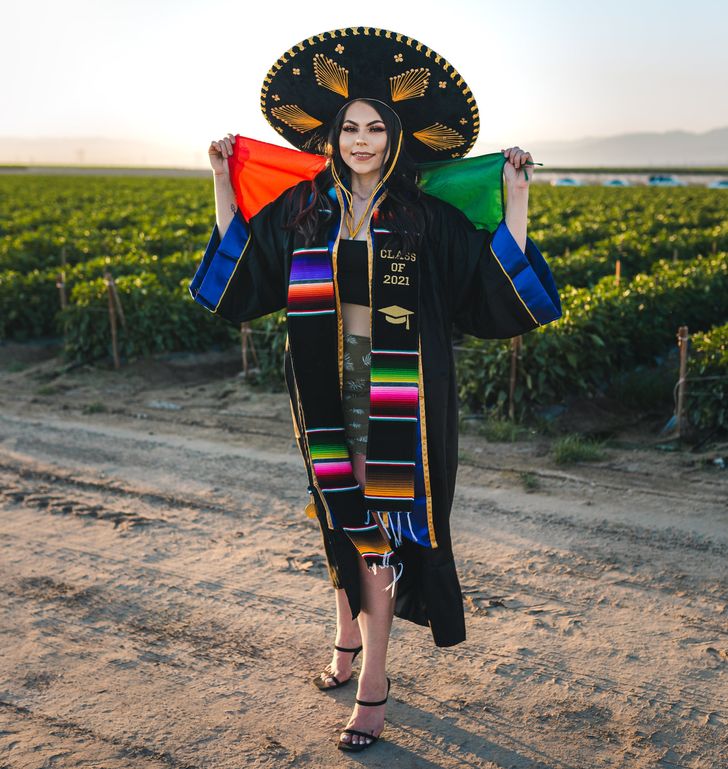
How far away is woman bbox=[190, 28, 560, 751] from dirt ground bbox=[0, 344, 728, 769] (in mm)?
389

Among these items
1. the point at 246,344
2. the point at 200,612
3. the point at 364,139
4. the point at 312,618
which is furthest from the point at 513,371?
the point at 364,139

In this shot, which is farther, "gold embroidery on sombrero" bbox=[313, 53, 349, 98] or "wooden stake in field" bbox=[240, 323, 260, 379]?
"wooden stake in field" bbox=[240, 323, 260, 379]

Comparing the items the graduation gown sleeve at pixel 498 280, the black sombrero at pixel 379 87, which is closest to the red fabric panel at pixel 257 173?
the black sombrero at pixel 379 87

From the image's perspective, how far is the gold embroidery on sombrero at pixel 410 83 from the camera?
9.42ft

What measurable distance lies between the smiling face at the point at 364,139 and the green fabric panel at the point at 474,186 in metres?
0.22

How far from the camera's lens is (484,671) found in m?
3.37

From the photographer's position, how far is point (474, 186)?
2914 millimetres

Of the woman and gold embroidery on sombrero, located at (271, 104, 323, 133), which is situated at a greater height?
gold embroidery on sombrero, located at (271, 104, 323, 133)

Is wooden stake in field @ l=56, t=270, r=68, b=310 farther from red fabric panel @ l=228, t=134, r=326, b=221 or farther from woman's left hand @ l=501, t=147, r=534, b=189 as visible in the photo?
woman's left hand @ l=501, t=147, r=534, b=189

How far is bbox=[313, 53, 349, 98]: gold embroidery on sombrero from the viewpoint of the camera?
2893mm

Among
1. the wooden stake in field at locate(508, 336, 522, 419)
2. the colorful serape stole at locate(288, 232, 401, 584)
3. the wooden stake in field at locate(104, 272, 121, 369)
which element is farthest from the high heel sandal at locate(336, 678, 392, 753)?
the wooden stake in field at locate(104, 272, 121, 369)

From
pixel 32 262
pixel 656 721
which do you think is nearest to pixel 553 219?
pixel 32 262

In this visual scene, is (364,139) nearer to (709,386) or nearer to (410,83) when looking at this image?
(410,83)

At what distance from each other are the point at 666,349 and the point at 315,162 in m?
6.49
